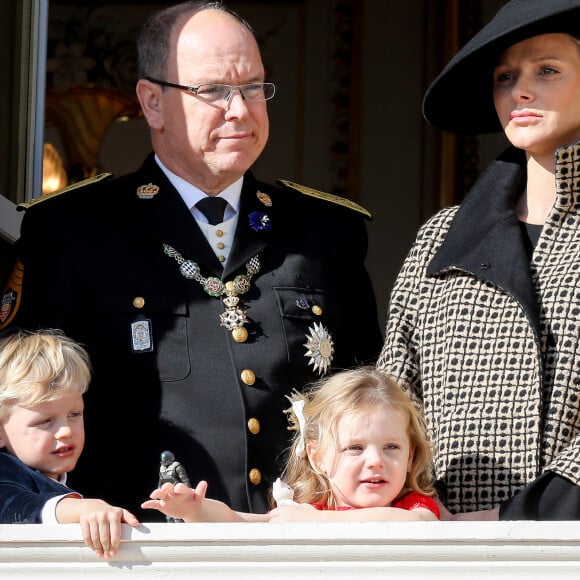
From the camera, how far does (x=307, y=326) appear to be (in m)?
3.48

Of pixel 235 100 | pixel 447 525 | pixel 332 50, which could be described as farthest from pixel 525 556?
pixel 332 50

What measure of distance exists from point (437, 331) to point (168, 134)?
75cm

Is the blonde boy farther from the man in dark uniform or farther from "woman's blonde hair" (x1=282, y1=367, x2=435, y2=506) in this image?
"woman's blonde hair" (x1=282, y1=367, x2=435, y2=506)

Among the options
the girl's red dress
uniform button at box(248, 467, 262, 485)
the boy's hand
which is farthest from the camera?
uniform button at box(248, 467, 262, 485)

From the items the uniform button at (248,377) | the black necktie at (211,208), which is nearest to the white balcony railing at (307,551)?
the uniform button at (248,377)

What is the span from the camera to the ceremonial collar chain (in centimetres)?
343

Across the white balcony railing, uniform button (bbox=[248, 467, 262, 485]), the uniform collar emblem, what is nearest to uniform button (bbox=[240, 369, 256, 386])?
uniform button (bbox=[248, 467, 262, 485])

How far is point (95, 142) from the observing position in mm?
6582

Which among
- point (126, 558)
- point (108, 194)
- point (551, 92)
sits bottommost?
point (126, 558)

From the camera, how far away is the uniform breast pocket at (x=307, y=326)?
3.44 meters

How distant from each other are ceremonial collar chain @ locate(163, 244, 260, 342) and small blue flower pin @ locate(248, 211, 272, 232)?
0.33ft

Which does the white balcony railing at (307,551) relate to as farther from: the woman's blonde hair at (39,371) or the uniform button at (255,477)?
the uniform button at (255,477)

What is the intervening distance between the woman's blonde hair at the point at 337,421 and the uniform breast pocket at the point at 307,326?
0.74 feet

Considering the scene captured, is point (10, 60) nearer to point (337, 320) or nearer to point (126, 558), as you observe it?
point (337, 320)
